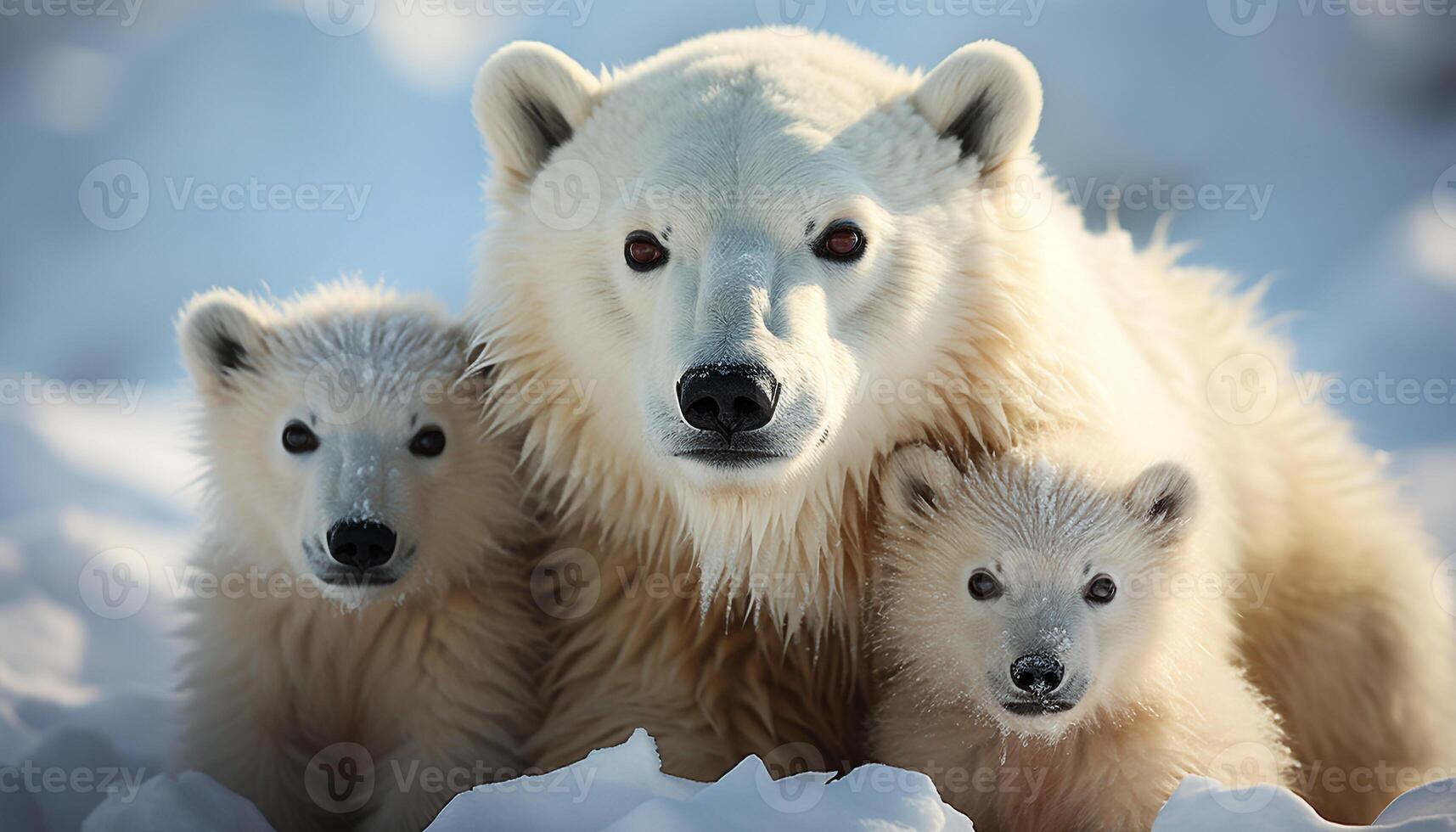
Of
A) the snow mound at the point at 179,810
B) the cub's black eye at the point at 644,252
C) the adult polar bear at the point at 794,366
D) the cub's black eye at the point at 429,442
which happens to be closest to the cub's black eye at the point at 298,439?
the cub's black eye at the point at 429,442

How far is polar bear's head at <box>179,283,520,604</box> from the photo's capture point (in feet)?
10.7

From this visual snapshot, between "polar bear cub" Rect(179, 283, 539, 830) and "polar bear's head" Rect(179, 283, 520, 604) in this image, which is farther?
"polar bear cub" Rect(179, 283, 539, 830)

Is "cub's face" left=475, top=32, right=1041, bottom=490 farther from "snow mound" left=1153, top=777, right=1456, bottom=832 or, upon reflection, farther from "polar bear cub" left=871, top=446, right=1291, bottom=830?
"snow mound" left=1153, top=777, right=1456, bottom=832

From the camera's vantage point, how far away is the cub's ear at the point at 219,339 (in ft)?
12.1

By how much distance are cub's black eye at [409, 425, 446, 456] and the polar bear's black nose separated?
110 centimetres

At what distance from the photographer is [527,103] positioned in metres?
3.50

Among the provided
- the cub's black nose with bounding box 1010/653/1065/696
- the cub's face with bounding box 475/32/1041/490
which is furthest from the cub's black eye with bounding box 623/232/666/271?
the cub's black nose with bounding box 1010/653/1065/696

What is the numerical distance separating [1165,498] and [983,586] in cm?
51

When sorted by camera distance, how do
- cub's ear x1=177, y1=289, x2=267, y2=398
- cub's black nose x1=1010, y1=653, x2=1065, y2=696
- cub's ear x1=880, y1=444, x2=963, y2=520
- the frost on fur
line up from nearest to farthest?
cub's black nose x1=1010, y1=653, x2=1065, y2=696
the frost on fur
cub's ear x1=880, y1=444, x2=963, y2=520
cub's ear x1=177, y1=289, x2=267, y2=398

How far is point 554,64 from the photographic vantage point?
3.39 metres

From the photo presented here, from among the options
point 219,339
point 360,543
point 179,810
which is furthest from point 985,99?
point 179,810

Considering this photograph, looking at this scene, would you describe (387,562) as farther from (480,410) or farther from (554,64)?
(554,64)

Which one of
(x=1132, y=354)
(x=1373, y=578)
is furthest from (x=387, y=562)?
(x=1373, y=578)

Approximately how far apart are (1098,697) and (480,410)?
190 cm
